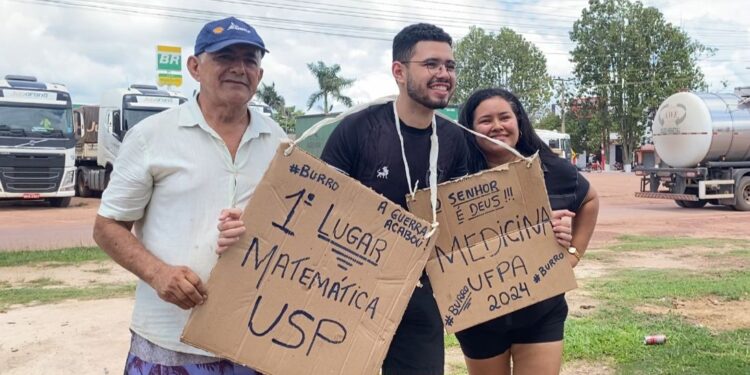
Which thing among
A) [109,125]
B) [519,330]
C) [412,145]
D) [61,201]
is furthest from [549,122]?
[412,145]

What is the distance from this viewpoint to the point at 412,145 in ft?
9.05

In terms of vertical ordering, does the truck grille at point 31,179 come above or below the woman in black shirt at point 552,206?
below

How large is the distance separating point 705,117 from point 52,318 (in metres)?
15.9

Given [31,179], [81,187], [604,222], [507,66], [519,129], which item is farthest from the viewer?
[507,66]

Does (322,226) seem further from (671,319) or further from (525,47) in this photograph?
(525,47)

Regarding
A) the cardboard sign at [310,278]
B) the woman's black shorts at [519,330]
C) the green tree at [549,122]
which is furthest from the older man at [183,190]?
the green tree at [549,122]

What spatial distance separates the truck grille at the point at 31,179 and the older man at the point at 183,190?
16.7m

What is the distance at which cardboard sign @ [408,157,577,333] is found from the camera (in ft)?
8.48

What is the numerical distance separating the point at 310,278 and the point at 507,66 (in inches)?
2353

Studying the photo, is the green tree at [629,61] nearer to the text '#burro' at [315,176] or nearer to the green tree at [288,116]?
the green tree at [288,116]

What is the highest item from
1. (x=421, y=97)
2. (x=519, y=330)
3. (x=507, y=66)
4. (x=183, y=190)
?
(x=507, y=66)

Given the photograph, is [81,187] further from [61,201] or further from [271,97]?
[271,97]

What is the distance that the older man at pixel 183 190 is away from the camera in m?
2.28

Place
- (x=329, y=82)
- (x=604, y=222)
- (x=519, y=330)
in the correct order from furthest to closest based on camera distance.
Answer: (x=329, y=82) → (x=604, y=222) → (x=519, y=330)
